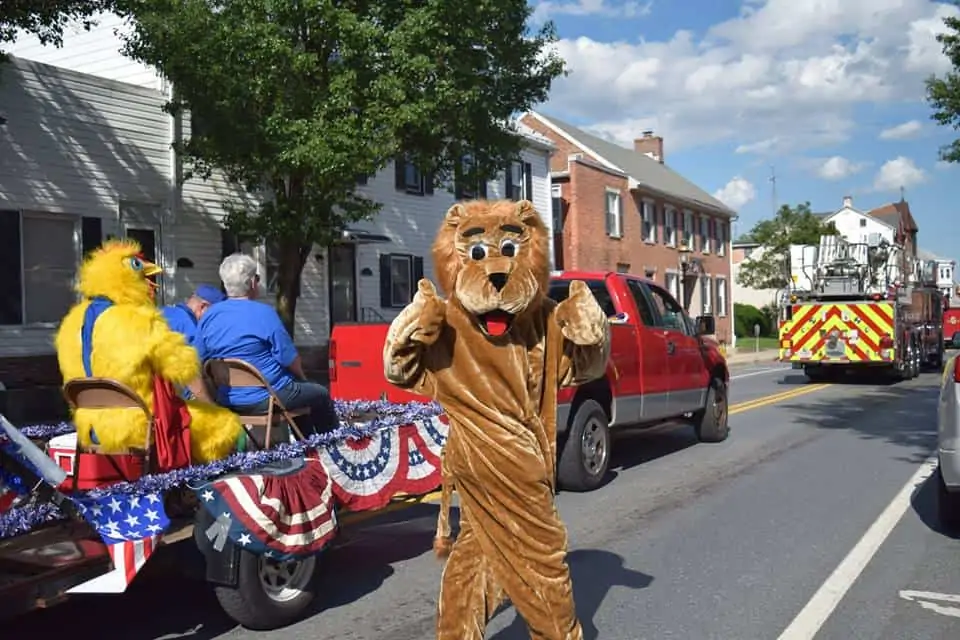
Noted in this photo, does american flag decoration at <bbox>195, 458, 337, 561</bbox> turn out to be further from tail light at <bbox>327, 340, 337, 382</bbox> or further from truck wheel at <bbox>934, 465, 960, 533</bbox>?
truck wheel at <bbox>934, 465, 960, 533</bbox>

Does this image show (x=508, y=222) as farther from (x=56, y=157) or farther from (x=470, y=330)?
(x=56, y=157)

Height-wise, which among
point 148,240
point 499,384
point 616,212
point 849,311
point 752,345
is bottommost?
point 752,345

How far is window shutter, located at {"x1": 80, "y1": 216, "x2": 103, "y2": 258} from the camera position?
15617 millimetres

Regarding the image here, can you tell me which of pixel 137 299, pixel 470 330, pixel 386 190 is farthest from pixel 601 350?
pixel 386 190

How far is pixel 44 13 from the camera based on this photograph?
10.5 metres

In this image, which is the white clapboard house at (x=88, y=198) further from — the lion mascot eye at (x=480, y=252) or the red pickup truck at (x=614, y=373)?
the lion mascot eye at (x=480, y=252)

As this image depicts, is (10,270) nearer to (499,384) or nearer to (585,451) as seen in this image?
(585,451)

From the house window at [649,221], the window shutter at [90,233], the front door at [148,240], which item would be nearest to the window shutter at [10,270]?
the window shutter at [90,233]

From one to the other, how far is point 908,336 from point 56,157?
59.8 ft

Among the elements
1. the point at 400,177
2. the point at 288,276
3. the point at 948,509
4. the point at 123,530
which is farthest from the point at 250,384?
the point at 400,177

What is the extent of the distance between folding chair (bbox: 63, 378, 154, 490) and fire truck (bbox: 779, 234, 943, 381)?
18.1 meters

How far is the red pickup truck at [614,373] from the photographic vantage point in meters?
8.48

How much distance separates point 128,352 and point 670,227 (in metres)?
35.9

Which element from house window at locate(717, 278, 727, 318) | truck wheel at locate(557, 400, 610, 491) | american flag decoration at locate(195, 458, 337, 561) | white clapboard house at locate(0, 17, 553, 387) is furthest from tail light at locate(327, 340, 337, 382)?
house window at locate(717, 278, 727, 318)
